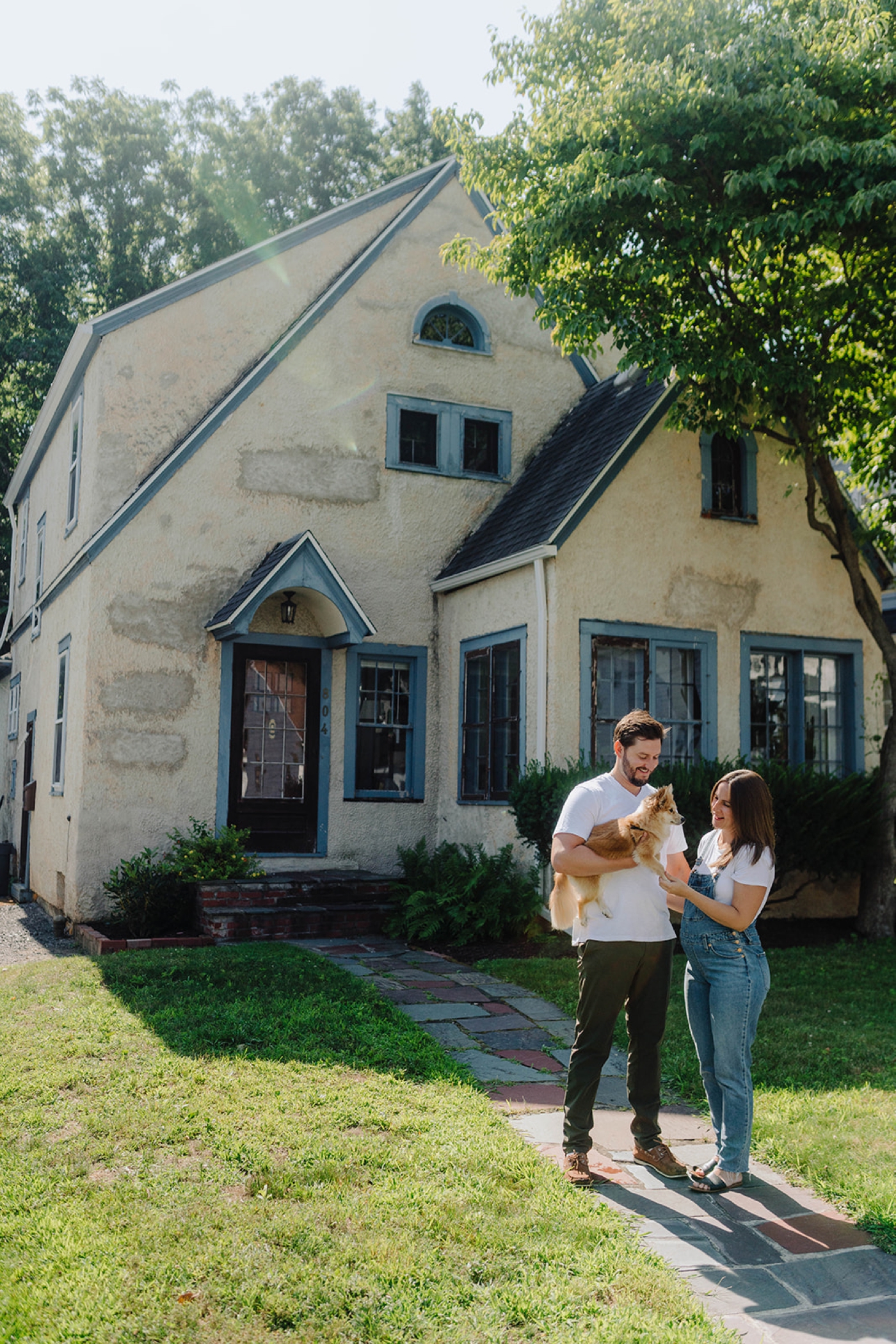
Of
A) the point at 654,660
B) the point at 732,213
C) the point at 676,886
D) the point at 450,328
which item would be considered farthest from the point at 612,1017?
the point at 450,328

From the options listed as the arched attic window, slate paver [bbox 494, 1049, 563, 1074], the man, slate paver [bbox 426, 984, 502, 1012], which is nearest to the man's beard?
the man

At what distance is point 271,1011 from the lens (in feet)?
23.6

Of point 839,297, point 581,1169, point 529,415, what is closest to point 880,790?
point 839,297

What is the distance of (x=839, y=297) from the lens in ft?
31.9

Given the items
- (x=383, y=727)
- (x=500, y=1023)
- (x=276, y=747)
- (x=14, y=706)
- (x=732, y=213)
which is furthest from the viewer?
(x=14, y=706)

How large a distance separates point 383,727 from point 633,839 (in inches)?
330

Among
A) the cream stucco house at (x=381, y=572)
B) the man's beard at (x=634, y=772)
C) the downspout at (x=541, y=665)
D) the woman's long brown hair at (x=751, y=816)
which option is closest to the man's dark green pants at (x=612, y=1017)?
the woman's long brown hair at (x=751, y=816)

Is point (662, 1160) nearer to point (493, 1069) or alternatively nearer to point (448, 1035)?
point (493, 1069)

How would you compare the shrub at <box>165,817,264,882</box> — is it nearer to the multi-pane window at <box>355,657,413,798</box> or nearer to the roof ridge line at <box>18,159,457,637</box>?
the multi-pane window at <box>355,657,413,798</box>

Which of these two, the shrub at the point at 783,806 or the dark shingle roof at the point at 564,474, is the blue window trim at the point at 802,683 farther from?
the dark shingle roof at the point at 564,474

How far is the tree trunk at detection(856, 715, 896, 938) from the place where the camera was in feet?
35.4

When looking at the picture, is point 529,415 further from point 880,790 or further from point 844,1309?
point 844,1309

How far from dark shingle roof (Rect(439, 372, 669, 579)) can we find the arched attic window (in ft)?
4.81

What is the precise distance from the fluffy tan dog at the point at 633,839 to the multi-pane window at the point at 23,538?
15821 millimetres
